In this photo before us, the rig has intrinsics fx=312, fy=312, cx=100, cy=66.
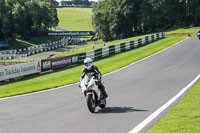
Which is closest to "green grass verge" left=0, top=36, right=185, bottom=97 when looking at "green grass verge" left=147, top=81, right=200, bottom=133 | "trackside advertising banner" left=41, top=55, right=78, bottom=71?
"trackside advertising banner" left=41, top=55, right=78, bottom=71

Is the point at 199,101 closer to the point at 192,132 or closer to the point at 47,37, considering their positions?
the point at 192,132

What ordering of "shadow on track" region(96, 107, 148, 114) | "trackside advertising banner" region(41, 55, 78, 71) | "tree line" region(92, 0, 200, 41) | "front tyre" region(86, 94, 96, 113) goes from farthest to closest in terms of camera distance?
"tree line" region(92, 0, 200, 41) → "trackside advertising banner" region(41, 55, 78, 71) → "shadow on track" region(96, 107, 148, 114) → "front tyre" region(86, 94, 96, 113)

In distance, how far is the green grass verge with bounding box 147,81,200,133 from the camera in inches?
313

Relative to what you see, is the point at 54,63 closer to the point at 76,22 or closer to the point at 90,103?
the point at 90,103

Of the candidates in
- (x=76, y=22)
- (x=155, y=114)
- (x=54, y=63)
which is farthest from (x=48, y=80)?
(x=76, y=22)

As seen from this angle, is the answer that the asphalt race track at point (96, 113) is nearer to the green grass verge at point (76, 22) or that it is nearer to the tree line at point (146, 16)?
the tree line at point (146, 16)

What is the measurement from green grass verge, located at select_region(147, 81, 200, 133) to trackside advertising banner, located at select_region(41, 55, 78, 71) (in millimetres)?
19953

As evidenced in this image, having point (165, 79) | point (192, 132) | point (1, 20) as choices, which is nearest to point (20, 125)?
point (192, 132)

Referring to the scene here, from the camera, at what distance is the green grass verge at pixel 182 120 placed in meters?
7.96

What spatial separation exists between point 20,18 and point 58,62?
250 ft

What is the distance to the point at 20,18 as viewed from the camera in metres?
103

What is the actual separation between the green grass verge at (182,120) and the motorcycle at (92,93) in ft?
8.39

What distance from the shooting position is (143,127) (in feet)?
28.4

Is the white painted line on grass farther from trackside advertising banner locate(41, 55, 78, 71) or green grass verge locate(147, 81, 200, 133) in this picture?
trackside advertising banner locate(41, 55, 78, 71)
